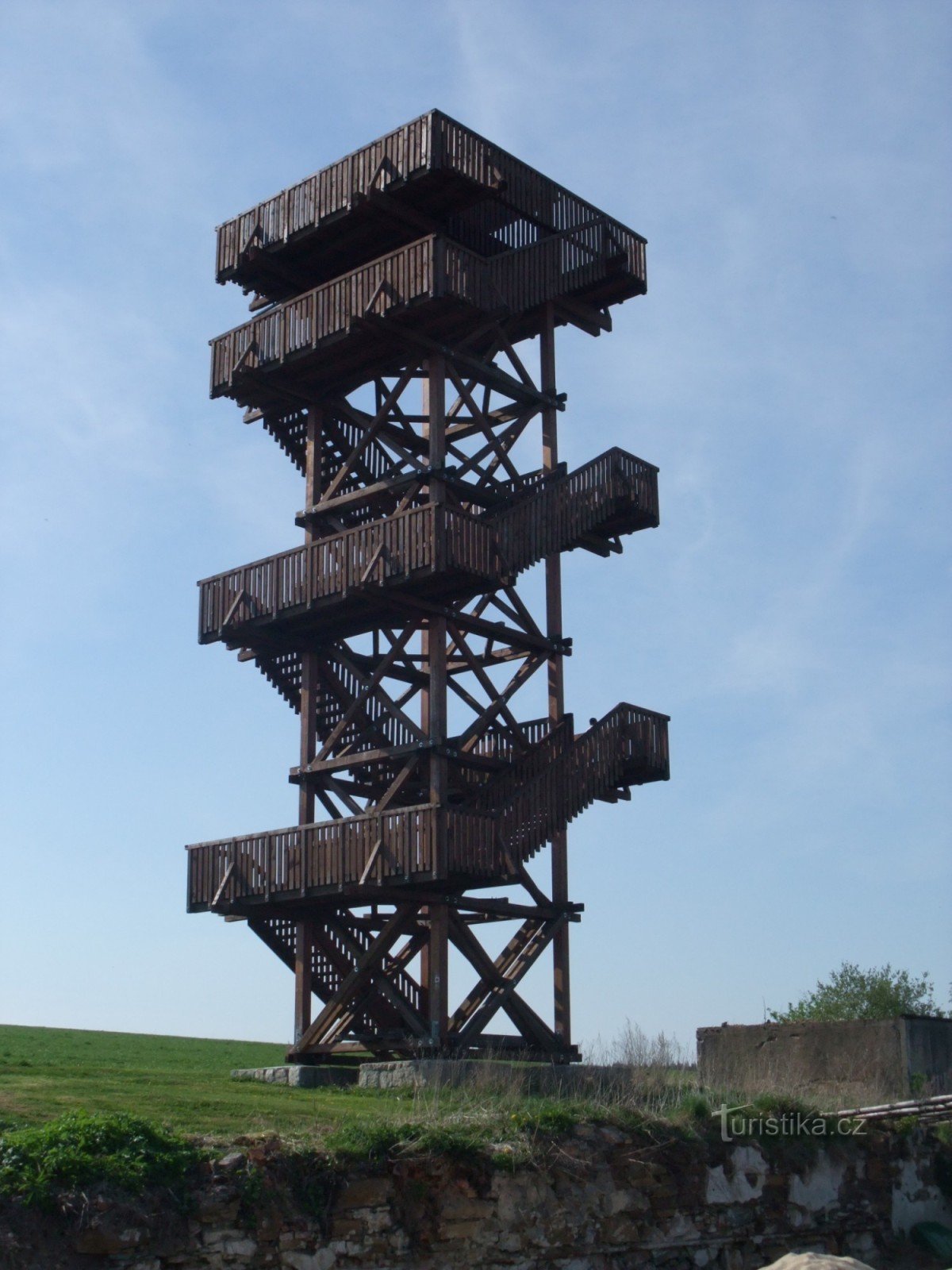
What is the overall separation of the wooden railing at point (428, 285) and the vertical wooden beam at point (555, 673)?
1.07 metres

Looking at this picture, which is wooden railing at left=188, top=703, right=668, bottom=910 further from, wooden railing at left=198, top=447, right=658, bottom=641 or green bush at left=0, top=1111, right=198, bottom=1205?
green bush at left=0, top=1111, right=198, bottom=1205

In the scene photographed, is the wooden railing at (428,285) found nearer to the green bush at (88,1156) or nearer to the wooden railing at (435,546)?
the wooden railing at (435,546)

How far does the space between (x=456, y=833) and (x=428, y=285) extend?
29.5 feet

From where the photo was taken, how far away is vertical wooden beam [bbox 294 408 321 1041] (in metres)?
28.5

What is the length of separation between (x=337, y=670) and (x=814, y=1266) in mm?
16706

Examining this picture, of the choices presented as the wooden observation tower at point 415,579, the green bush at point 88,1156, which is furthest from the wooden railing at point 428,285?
the green bush at point 88,1156

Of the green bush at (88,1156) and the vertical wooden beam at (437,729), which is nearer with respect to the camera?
the green bush at (88,1156)

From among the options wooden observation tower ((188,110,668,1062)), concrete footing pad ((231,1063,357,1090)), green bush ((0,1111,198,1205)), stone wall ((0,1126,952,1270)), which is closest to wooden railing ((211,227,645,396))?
wooden observation tower ((188,110,668,1062))

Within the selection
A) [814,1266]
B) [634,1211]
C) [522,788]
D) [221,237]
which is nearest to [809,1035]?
[522,788]

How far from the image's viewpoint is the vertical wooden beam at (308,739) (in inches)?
1120

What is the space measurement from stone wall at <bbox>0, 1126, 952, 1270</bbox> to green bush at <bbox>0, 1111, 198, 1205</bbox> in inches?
7.2

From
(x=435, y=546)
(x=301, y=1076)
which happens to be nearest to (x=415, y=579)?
(x=435, y=546)

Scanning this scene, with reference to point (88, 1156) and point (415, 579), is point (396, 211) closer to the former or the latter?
point (415, 579)

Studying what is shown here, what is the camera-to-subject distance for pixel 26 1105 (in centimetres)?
1697
